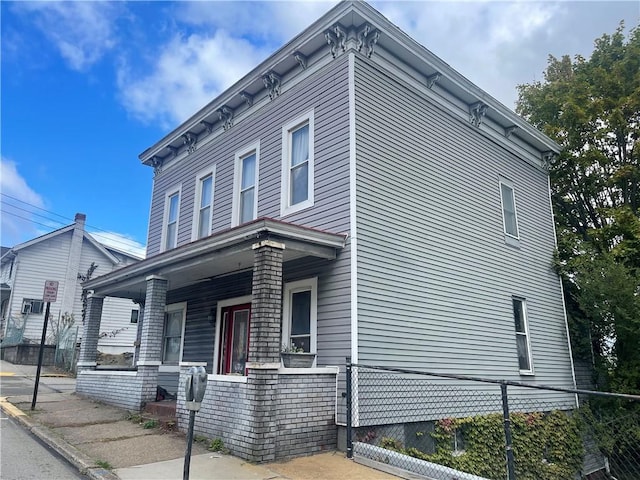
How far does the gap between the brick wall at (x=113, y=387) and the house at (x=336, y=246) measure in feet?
0.22

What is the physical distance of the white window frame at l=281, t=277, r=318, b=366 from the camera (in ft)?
26.8

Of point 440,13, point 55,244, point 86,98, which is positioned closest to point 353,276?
point 440,13

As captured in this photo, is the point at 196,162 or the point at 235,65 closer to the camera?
the point at 235,65

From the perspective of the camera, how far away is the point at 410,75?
10.1 meters

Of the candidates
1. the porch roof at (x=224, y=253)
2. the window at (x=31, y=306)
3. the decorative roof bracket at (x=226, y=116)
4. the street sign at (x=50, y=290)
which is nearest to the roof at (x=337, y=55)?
the decorative roof bracket at (x=226, y=116)

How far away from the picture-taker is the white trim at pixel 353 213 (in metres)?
7.48

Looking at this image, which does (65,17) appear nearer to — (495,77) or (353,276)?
(353,276)

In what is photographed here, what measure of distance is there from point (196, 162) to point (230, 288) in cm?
428

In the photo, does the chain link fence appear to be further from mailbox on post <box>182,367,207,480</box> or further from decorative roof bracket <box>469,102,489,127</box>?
decorative roof bracket <box>469,102,489,127</box>

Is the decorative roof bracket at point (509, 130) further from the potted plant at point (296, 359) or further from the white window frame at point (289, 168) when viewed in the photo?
the potted plant at point (296, 359)

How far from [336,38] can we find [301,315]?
5.39m

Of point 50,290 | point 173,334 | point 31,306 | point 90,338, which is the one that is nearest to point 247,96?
point 50,290

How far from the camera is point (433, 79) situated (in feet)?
34.3

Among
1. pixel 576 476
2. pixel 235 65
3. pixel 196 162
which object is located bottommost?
pixel 576 476
